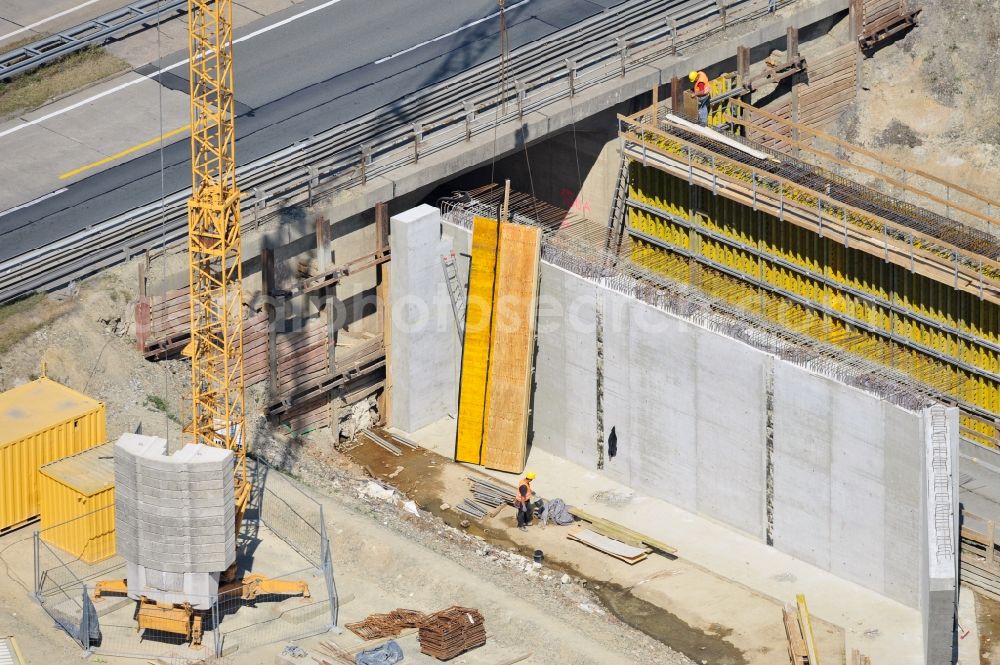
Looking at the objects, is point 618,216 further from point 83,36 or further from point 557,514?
point 83,36

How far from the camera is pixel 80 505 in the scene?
46156 millimetres

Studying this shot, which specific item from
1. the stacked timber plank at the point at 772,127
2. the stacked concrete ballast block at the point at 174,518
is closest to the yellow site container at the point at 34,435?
the stacked concrete ballast block at the point at 174,518

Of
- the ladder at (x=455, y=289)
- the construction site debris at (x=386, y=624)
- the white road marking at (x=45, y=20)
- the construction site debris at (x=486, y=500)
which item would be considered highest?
the white road marking at (x=45, y=20)

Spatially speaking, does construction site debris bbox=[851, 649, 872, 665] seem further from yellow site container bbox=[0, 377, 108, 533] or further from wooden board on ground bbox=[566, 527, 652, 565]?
yellow site container bbox=[0, 377, 108, 533]

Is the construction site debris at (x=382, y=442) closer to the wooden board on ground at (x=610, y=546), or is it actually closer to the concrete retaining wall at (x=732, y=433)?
the concrete retaining wall at (x=732, y=433)

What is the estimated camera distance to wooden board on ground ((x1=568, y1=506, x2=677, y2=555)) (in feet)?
165

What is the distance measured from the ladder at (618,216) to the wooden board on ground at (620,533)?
10411 millimetres

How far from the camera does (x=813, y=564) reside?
163 ft

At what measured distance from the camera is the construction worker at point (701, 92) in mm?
57156

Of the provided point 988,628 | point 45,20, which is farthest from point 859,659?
point 45,20

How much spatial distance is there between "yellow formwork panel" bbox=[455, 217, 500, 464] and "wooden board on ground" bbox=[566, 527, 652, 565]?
4.39m

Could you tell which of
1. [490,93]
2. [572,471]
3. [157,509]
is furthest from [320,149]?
[157,509]

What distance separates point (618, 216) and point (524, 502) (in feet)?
37.6

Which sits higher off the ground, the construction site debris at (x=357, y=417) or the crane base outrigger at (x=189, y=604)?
the crane base outrigger at (x=189, y=604)
